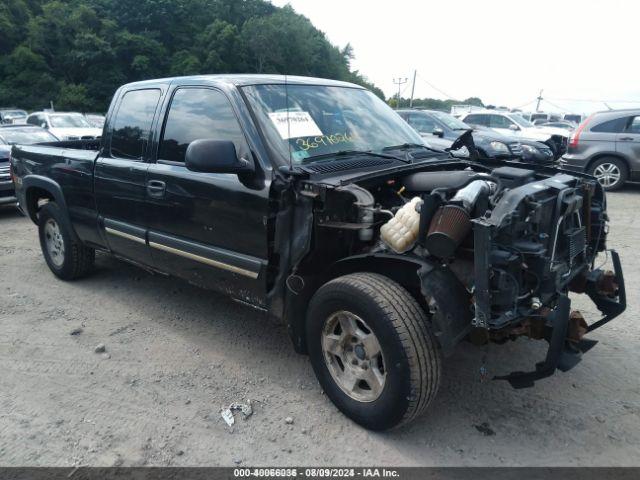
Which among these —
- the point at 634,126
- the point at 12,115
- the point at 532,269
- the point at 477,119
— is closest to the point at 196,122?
the point at 532,269

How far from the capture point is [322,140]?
131 inches

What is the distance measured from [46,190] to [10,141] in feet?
22.3

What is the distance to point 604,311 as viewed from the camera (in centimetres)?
321

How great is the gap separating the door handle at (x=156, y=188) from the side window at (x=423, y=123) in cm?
871

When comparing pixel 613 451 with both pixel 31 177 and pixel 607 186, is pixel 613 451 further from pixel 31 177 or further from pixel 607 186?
pixel 607 186

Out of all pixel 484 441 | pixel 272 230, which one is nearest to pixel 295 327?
pixel 272 230

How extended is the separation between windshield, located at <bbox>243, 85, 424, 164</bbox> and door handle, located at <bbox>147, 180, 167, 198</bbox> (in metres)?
0.96

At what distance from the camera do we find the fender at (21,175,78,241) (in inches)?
190

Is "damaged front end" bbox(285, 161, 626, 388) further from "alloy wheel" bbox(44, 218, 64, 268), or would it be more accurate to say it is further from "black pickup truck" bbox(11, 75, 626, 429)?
"alloy wheel" bbox(44, 218, 64, 268)

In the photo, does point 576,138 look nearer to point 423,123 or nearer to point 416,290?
point 423,123

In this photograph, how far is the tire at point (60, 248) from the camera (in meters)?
4.98

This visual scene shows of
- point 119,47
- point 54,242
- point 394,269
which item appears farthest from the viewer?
point 119,47

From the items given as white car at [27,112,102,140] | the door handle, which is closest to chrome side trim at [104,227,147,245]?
the door handle

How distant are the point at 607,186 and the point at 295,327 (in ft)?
31.5
